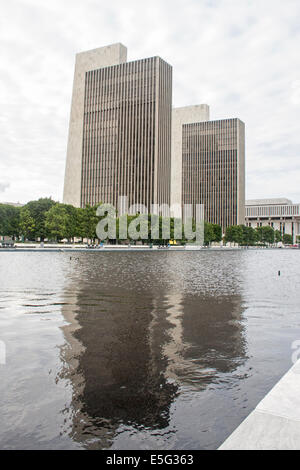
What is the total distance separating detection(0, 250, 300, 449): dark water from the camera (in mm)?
3947

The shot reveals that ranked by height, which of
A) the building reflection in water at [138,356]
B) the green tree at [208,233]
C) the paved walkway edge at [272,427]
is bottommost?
the building reflection in water at [138,356]

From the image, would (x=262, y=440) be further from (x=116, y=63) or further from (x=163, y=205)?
(x=116, y=63)

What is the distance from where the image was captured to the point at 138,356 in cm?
672

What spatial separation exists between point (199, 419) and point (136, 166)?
441 ft

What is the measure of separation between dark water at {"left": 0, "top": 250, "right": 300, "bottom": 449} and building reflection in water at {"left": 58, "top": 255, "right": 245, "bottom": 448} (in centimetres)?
2

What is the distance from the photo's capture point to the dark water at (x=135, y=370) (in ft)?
13.0
